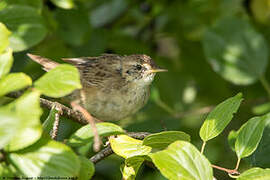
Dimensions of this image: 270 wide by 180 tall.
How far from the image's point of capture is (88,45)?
4.23m

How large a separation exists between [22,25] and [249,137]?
1568 mm

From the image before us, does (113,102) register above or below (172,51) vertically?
above

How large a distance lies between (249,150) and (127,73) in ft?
6.26

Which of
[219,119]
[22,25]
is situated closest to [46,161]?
[219,119]

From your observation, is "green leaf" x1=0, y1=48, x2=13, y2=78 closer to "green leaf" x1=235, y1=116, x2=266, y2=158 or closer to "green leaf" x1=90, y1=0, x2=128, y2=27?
"green leaf" x1=235, y1=116, x2=266, y2=158

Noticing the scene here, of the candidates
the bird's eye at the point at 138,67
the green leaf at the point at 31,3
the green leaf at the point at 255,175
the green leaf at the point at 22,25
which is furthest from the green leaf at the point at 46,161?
the bird's eye at the point at 138,67

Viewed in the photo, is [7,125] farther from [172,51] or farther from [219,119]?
Answer: [172,51]

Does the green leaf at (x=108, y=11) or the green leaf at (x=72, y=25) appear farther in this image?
the green leaf at (x=108, y=11)

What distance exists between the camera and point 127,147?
2100 mm

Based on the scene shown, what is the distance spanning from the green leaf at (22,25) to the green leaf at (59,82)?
4.17 ft

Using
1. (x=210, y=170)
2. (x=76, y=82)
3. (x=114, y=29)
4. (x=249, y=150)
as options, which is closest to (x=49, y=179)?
(x=76, y=82)

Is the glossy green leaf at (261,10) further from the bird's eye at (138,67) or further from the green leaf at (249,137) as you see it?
the green leaf at (249,137)

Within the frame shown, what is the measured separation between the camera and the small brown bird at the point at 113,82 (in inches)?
136

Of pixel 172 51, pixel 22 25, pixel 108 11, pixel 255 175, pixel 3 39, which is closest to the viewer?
pixel 3 39
